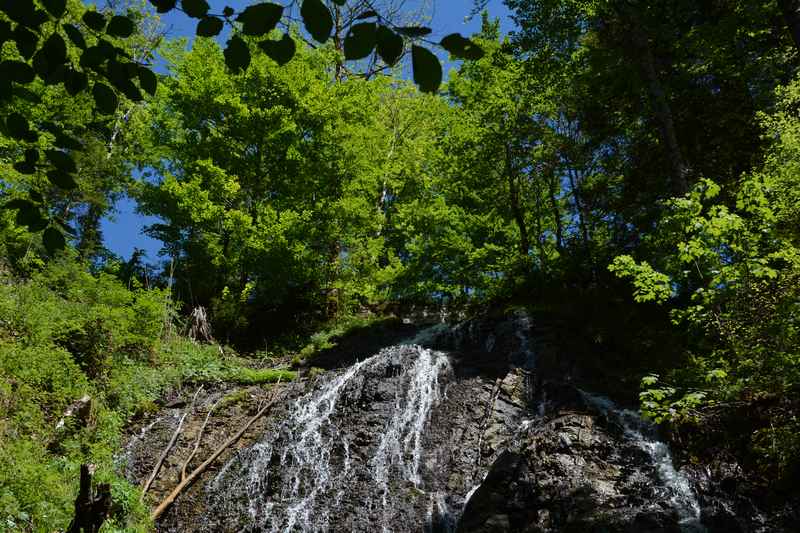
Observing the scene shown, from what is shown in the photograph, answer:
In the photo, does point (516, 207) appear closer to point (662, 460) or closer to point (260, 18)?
point (662, 460)

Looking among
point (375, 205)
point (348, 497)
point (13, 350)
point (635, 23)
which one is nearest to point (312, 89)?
point (375, 205)

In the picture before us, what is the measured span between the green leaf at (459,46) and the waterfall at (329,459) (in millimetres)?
7010

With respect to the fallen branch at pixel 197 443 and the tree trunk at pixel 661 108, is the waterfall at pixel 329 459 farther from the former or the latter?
the tree trunk at pixel 661 108

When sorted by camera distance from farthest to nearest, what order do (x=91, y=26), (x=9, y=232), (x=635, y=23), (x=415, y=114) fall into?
(x=415, y=114) < (x=9, y=232) < (x=635, y=23) < (x=91, y=26)

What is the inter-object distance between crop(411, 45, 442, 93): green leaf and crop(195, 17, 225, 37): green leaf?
0.72 meters

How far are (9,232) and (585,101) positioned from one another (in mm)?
13952

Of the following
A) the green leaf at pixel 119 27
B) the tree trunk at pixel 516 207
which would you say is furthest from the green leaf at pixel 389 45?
the tree trunk at pixel 516 207

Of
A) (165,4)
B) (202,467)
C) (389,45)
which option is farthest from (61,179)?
(202,467)

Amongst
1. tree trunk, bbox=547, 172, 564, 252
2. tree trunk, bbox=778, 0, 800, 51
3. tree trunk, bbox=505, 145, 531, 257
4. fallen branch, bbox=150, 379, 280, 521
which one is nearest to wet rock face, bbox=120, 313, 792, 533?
fallen branch, bbox=150, 379, 280, 521

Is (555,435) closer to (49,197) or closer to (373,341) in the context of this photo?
(373,341)

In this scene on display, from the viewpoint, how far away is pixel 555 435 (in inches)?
282

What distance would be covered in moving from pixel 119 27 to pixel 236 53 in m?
0.39

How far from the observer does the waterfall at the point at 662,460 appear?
583 cm

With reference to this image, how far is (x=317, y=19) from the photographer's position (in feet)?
4.67
